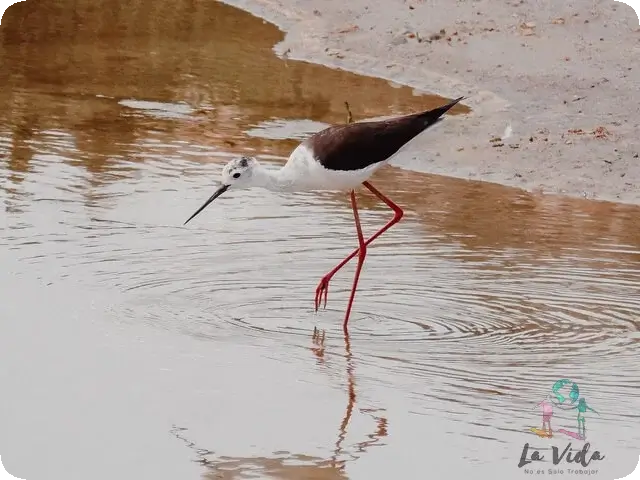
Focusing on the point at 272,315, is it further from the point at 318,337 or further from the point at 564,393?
the point at 564,393

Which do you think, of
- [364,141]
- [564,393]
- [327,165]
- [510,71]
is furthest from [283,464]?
[510,71]

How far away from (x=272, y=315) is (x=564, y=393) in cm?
179

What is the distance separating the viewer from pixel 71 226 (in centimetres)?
858

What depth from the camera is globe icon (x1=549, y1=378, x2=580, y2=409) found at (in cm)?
567

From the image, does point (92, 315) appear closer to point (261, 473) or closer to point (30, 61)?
point (261, 473)

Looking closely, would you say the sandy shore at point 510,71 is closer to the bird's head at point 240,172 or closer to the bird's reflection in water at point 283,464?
the bird's head at point 240,172

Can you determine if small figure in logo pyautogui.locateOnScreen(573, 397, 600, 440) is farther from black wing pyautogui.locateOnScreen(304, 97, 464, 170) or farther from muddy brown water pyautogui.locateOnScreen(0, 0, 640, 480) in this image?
black wing pyautogui.locateOnScreen(304, 97, 464, 170)

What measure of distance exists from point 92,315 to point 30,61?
8237mm

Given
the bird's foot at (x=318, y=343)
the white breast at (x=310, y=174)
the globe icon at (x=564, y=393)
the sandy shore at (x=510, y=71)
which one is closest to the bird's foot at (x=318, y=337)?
the bird's foot at (x=318, y=343)

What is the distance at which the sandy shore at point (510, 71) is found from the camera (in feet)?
33.9

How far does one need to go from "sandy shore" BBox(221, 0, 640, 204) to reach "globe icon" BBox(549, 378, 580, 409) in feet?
7.32

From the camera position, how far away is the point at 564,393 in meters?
5.81

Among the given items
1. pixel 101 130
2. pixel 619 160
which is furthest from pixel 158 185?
pixel 619 160

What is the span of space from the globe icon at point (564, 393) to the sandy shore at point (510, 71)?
87.8 inches
